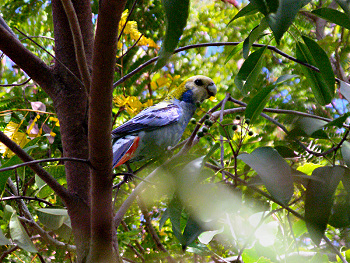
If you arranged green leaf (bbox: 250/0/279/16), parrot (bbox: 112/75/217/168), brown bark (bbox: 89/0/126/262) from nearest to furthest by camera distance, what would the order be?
green leaf (bbox: 250/0/279/16) < brown bark (bbox: 89/0/126/262) < parrot (bbox: 112/75/217/168)

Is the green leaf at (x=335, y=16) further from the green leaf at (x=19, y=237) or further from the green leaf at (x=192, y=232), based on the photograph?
the green leaf at (x=19, y=237)

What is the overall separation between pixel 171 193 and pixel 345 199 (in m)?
0.38

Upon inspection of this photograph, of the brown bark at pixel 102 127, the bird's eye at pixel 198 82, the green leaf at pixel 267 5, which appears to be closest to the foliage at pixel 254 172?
the green leaf at pixel 267 5

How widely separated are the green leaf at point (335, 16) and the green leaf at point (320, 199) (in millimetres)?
311

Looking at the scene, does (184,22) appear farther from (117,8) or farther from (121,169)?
(121,169)

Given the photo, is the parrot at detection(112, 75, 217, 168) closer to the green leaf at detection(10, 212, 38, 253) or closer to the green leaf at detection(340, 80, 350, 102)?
the green leaf at detection(10, 212, 38, 253)

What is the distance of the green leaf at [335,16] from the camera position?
0.73 m

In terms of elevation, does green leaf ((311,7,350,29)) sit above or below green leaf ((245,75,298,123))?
above

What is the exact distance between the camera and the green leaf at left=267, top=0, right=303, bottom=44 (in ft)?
1.58

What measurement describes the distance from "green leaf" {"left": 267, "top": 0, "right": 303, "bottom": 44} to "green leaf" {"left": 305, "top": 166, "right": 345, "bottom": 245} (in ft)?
1.17

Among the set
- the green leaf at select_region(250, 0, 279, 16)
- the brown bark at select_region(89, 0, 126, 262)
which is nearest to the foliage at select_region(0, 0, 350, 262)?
the green leaf at select_region(250, 0, 279, 16)

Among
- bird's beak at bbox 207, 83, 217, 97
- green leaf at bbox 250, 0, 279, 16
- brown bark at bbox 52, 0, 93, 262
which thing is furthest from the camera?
bird's beak at bbox 207, 83, 217, 97

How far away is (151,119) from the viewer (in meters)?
1.76

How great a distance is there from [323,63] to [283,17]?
40 cm
